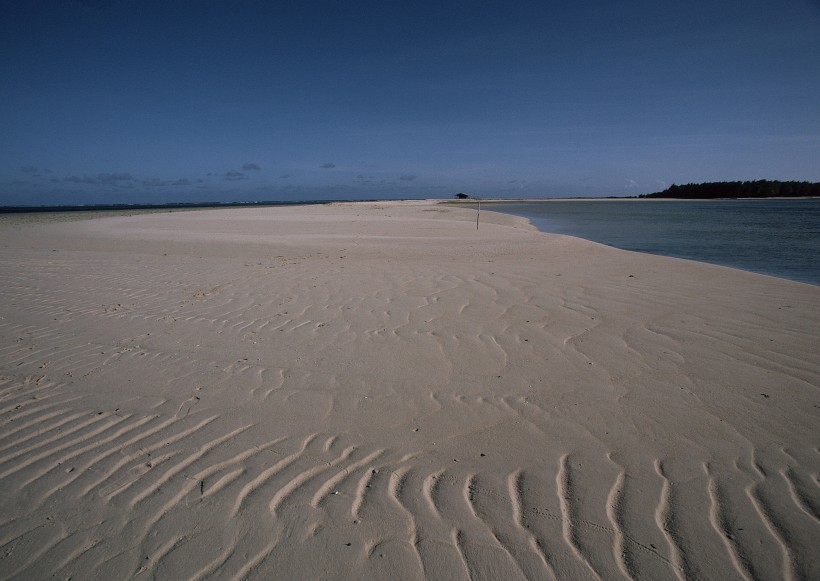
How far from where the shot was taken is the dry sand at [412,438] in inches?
81.8

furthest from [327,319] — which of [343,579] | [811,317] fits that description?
[811,317]

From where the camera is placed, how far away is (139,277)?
8.52 meters

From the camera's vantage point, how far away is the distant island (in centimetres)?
10200

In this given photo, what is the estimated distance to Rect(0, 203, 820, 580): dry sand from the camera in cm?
208

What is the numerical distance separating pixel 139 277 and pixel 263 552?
8161mm

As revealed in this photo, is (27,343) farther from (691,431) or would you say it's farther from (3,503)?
(691,431)

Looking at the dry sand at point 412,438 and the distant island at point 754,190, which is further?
the distant island at point 754,190

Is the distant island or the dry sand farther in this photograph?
the distant island

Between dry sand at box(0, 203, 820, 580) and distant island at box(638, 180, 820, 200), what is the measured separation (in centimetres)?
13119

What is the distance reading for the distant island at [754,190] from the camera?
4016 inches

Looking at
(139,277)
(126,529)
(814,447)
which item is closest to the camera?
(126,529)

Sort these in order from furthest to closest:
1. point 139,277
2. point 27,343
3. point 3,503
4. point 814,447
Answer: point 139,277 → point 27,343 → point 814,447 → point 3,503

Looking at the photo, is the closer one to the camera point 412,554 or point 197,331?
point 412,554

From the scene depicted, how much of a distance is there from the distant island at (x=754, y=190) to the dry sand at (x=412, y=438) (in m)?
131
